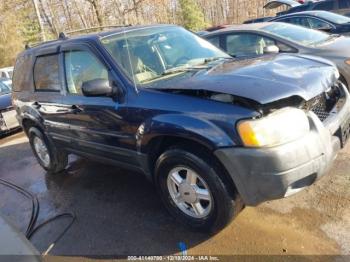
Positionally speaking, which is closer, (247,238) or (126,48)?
(247,238)

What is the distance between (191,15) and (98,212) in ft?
92.0

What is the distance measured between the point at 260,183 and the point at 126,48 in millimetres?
1975

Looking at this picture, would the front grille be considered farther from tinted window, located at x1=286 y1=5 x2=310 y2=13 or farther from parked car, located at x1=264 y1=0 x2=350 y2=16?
tinted window, located at x1=286 y1=5 x2=310 y2=13

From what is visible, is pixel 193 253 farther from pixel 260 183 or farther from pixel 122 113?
pixel 122 113

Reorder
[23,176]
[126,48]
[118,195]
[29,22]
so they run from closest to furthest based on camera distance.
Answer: [126,48], [118,195], [23,176], [29,22]

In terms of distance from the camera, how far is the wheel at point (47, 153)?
515 cm

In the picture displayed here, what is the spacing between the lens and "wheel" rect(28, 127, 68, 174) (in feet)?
16.9

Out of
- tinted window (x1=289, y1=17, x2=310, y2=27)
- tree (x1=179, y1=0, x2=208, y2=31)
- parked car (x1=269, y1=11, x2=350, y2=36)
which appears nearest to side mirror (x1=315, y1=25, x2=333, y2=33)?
parked car (x1=269, y1=11, x2=350, y2=36)

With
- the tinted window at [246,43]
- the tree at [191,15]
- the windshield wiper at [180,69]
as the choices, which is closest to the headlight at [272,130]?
the windshield wiper at [180,69]

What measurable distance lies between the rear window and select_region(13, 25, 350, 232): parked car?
1.67 feet

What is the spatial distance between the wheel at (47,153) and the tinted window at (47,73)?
0.77m

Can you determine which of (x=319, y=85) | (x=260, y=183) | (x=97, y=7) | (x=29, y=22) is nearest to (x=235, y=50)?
(x=319, y=85)

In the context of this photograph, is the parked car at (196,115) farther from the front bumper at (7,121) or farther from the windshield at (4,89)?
the windshield at (4,89)

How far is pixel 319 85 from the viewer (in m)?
3.01
